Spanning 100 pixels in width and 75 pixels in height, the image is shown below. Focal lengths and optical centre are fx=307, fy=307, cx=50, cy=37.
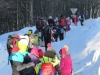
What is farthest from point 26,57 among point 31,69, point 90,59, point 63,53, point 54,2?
point 54,2

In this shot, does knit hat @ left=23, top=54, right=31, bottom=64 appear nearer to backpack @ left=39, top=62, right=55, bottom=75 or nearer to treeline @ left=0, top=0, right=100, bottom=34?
backpack @ left=39, top=62, right=55, bottom=75

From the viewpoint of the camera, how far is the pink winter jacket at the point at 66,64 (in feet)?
30.9

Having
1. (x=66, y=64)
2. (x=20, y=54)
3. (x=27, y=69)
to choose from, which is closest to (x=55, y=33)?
(x=66, y=64)

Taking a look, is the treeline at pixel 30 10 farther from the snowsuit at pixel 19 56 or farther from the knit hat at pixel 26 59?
the knit hat at pixel 26 59

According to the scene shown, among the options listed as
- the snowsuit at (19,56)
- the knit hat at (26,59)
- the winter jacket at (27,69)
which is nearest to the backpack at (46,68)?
the winter jacket at (27,69)

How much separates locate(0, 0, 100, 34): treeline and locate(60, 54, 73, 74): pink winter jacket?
25.9 m

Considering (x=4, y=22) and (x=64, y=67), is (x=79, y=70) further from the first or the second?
(x=4, y=22)

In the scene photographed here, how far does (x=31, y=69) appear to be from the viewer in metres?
7.78

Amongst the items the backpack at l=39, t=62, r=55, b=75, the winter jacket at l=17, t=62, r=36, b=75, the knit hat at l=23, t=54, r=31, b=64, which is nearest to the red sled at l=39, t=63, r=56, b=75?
the backpack at l=39, t=62, r=55, b=75

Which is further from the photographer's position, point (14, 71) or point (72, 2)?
point (72, 2)

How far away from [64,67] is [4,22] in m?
41.9

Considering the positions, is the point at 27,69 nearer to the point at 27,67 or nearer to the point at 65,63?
the point at 27,67

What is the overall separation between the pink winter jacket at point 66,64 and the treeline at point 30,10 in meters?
25.9

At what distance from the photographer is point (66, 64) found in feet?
31.2
